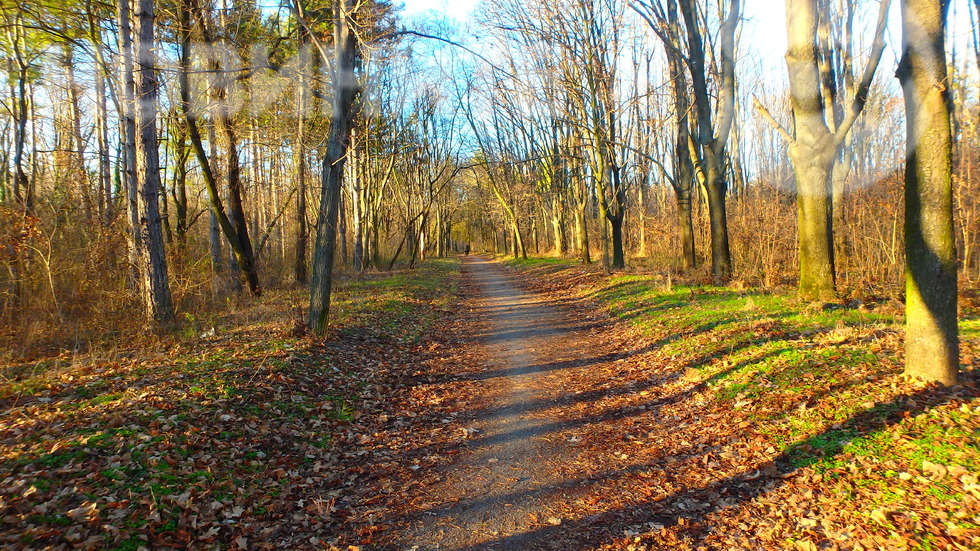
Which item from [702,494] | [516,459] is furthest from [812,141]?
[516,459]

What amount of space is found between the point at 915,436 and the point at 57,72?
772 inches

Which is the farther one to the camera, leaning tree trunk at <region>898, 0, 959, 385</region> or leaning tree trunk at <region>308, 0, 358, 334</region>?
leaning tree trunk at <region>308, 0, 358, 334</region>

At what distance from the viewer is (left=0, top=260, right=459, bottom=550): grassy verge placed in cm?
367

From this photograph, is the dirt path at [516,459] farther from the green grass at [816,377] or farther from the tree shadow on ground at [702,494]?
the green grass at [816,377]

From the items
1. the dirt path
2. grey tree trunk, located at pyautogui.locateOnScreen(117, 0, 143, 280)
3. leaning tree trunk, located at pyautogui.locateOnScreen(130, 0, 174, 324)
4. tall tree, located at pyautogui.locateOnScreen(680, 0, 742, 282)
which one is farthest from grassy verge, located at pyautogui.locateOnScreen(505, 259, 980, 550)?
grey tree trunk, located at pyautogui.locateOnScreen(117, 0, 143, 280)

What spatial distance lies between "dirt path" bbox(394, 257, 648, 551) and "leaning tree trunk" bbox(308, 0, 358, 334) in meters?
3.37

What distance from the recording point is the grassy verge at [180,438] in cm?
367

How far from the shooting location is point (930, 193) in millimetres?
4988

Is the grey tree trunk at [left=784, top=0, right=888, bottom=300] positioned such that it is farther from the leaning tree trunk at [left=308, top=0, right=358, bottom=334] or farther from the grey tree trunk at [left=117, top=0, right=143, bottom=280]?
the grey tree trunk at [left=117, top=0, right=143, bottom=280]

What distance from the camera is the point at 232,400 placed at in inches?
231

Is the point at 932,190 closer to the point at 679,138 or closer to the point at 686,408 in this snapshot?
the point at 686,408

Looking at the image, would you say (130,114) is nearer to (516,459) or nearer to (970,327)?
(516,459)

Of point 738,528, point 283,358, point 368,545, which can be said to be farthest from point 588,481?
point 283,358

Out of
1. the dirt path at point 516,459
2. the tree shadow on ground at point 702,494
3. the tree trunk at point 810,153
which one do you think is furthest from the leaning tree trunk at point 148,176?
the tree trunk at point 810,153
